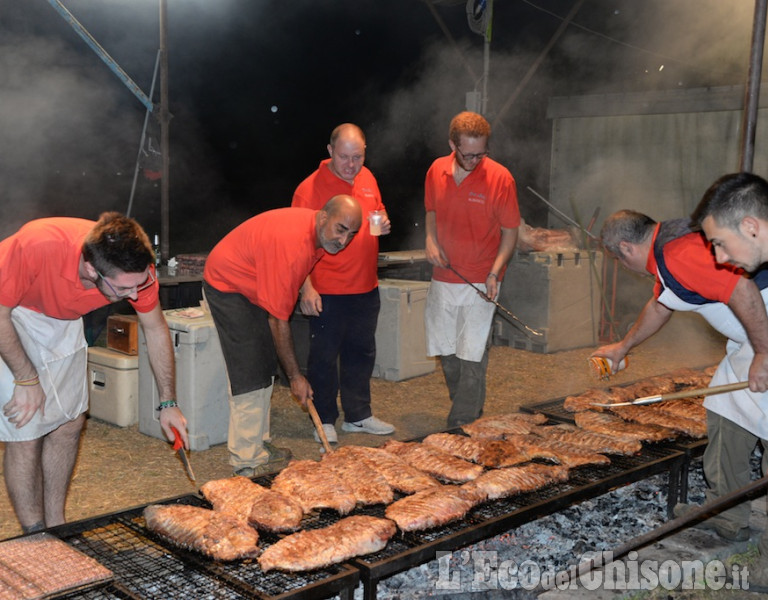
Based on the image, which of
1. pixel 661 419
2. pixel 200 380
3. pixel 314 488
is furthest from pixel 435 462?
pixel 200 380

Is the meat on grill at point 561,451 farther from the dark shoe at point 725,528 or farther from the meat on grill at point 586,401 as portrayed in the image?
the meat on grill at point 586,401

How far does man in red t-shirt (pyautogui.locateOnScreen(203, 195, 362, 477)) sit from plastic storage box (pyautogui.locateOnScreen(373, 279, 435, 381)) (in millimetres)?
3091

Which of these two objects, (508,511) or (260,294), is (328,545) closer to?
(508,511)

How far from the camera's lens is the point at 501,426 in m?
4.74

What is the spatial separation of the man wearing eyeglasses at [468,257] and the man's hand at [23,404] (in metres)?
3.35

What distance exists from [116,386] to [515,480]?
13.6 feet

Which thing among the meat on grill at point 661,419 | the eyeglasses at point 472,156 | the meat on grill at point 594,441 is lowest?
the meat on grill at point 594,441

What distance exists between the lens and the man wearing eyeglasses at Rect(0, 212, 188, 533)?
134 inches

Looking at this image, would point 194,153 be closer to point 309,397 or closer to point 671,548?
point 309,397

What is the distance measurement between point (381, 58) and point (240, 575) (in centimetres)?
950

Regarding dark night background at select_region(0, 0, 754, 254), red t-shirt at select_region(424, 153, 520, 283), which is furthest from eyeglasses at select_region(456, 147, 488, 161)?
dark night background at select_region(0, 0, 754, 254)

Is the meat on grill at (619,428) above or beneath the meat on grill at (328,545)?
above

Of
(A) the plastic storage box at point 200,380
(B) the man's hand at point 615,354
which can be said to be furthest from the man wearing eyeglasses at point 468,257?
(A) the plastic storage box at point 200,380

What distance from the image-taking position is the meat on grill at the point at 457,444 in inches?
167
